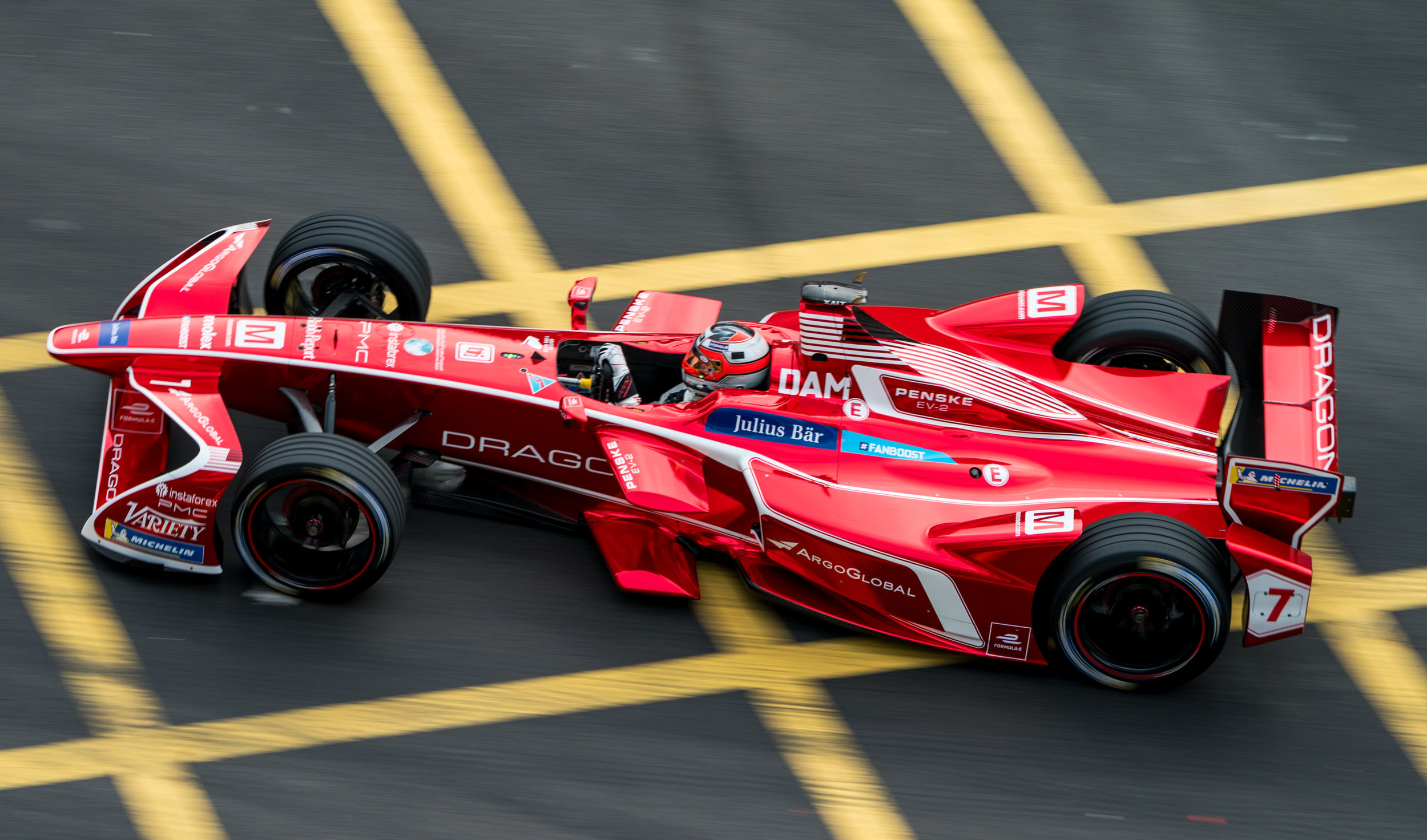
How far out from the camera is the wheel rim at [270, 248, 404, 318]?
7645 millimetres

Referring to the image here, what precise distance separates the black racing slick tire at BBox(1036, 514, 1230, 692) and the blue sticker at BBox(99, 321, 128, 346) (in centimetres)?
443

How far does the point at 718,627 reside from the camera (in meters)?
6.90

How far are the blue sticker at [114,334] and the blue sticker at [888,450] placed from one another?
3441mm

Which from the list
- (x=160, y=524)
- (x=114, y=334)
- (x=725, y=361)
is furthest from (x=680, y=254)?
(x=160, y=524)

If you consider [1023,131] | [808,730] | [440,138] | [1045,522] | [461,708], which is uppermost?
[1023,131]

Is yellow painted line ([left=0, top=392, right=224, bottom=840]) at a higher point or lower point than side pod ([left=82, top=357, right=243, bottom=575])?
lower

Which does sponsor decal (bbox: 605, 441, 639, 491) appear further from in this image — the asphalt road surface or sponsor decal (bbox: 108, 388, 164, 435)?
sponsor decal (bbox: 108, 388, 164, 435)

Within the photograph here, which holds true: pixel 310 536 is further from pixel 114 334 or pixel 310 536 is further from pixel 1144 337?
pixel 1144 337

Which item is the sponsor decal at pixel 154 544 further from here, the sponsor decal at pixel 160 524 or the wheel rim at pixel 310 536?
the wheel rim at pixel 310 536

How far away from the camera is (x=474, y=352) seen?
7027mm

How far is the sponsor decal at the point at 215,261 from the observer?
7.35 meters

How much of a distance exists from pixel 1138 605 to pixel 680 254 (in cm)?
399

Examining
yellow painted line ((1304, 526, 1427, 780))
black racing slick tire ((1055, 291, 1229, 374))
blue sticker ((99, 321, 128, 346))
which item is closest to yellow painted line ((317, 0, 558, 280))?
blue sticker ((99, 321, 128, 346))

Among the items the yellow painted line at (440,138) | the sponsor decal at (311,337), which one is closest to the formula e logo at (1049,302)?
the yellow painted line at (440,138)
